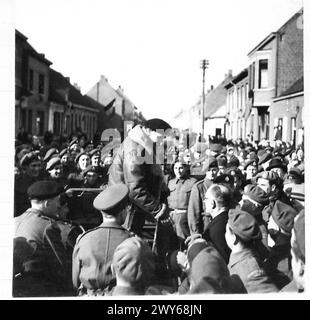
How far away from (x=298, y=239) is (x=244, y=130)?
171cm

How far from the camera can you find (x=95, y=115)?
4664 millimetres

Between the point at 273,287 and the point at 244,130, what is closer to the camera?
the point at 273,287

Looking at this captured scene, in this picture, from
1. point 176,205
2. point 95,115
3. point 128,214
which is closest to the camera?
point 128,214

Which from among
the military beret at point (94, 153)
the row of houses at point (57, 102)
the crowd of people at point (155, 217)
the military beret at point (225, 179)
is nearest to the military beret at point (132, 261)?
the crowd of people at point (155, 217)

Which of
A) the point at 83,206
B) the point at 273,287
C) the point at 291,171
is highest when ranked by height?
the point at 291,171

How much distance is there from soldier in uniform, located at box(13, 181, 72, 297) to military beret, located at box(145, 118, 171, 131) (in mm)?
890

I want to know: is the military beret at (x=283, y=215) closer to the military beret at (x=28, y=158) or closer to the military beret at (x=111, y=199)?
the military beret at (x=111, y=199)

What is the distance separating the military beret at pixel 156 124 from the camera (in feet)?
12.1

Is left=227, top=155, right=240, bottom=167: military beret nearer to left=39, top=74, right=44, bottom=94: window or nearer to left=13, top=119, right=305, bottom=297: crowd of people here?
left=13, top=119, right=305, bottom=297: crowd of people

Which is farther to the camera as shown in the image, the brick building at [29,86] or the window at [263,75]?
the window at [263,75]

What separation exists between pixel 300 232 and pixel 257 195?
0.39 m

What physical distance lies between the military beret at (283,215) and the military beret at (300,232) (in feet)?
0.16
